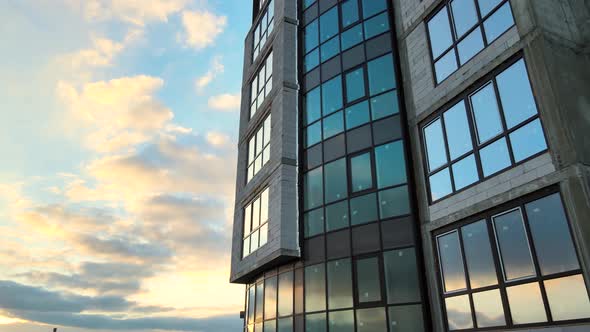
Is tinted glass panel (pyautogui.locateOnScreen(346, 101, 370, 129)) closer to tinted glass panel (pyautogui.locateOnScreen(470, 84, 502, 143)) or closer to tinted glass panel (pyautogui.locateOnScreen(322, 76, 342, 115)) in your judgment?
tinted glass panel (pyautogui.locateOnScreen(322, 76, 342, 115))

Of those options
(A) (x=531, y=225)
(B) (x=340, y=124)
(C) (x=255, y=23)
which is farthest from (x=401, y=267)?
(C) (x=255, y=23)

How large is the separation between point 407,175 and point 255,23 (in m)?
17.5

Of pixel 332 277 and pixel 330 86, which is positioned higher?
pixel 330 86

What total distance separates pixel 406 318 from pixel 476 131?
246 inches

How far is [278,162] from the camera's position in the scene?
66.2 ft

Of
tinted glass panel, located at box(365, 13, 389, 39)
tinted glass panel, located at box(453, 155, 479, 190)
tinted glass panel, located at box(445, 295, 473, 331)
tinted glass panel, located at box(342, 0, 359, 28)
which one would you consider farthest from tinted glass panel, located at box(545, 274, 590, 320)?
tinted glass panel, located at box(342, 0, 359, 28)

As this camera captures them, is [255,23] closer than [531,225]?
No

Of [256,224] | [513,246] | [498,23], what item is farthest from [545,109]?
[256,224]

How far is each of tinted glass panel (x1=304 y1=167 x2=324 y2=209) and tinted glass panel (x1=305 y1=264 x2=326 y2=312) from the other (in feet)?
8.72

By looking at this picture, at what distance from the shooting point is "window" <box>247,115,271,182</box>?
22.5 m

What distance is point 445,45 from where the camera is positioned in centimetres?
1512

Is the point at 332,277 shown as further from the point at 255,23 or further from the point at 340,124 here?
the point at 255,23

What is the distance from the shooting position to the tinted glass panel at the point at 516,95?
11.6 metres

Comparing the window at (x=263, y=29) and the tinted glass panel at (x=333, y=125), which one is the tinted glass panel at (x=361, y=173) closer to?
the tinted glass panel at (x=333, y=125)
